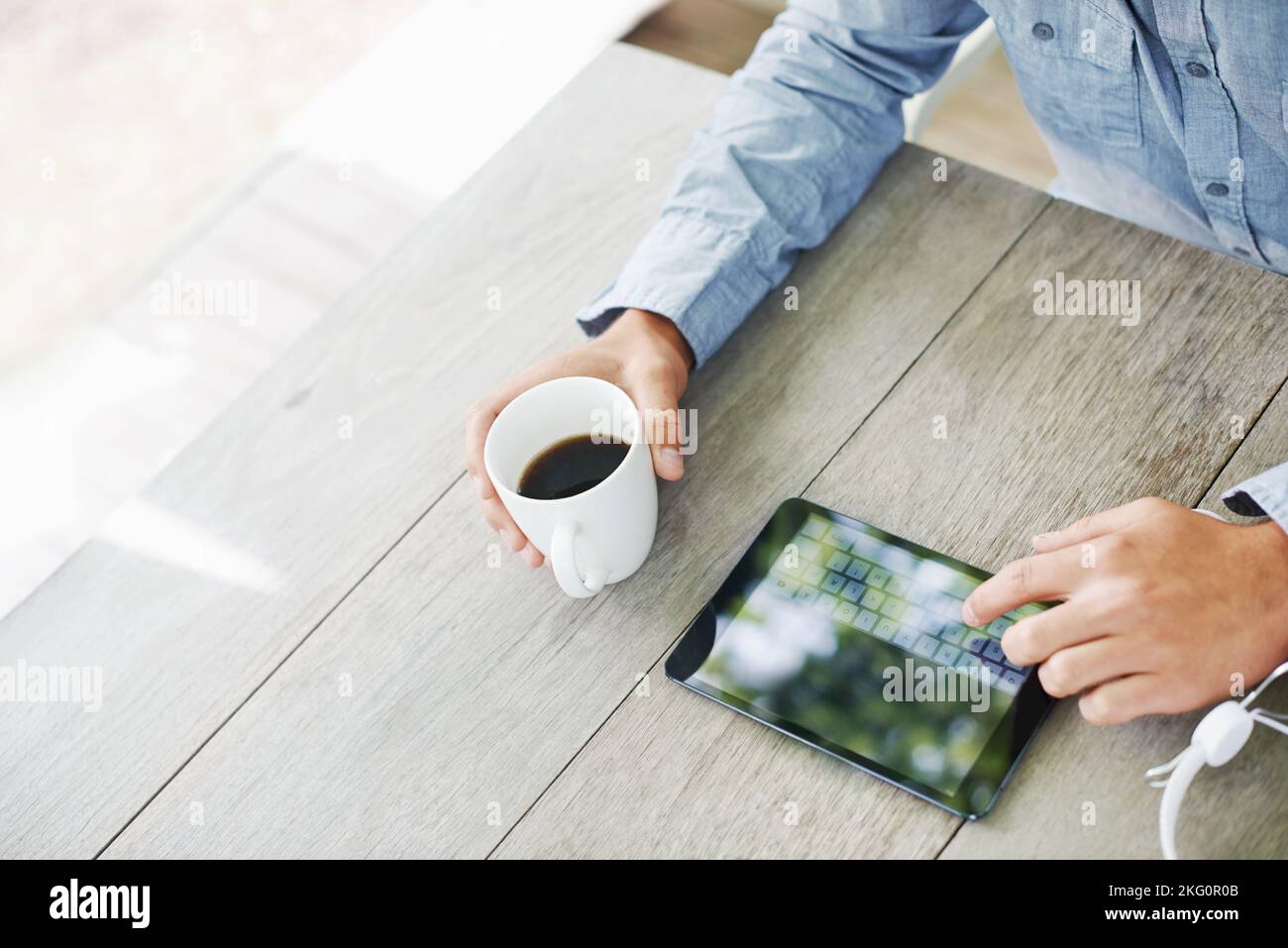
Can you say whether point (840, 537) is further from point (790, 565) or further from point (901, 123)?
point (901, 123)

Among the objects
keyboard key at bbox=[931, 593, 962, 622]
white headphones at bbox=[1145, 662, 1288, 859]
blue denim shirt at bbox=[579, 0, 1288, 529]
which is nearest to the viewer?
white headphones at bbox=[1145, 662, 1288, 859]

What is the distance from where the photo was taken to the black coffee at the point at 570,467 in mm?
784

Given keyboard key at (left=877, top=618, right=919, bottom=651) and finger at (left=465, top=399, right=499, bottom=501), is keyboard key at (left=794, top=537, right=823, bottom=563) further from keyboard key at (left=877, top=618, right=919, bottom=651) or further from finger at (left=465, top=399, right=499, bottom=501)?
finger at (left=465, top=399, right=499, bottom=501)

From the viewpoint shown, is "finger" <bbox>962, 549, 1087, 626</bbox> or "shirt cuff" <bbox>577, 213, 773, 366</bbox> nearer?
"finger" <bbox>962, 549, 1087, 626</bbox>

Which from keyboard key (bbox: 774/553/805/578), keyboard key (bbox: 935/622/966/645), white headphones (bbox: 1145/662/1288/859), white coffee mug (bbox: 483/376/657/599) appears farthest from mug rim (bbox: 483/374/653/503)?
white headphones (bbox: 1145/662/1288/859)

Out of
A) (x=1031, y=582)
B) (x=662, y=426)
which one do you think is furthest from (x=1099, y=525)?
→ (x=662, y=426)

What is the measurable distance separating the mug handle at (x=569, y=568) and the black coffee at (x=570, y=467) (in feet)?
0.15

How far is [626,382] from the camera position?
0.87m

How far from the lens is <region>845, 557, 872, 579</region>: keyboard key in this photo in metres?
0.78

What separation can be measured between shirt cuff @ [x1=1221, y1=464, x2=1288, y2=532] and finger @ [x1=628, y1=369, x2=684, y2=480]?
0.36 metres

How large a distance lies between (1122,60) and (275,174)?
143 centimetres

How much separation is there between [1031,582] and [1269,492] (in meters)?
0.16

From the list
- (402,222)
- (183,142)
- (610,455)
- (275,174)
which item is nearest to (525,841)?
(610,455)

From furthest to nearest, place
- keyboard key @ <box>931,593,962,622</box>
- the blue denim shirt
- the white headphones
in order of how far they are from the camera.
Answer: the blue denim shirt, keyboard key @ <box>931,593,962,622</box>, the white headphones
